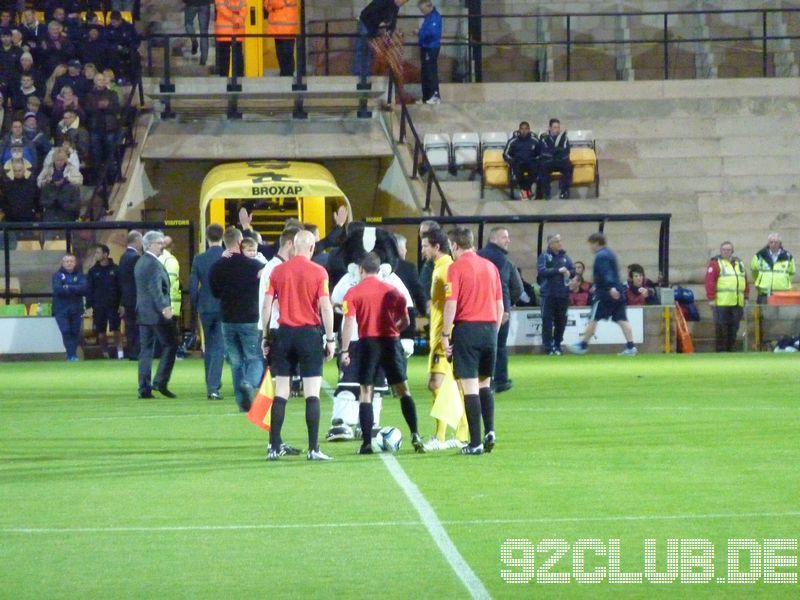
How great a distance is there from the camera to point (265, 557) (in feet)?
31.1

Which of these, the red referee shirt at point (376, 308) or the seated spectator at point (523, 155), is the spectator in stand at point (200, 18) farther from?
the red referee shirt at point (376, 308)

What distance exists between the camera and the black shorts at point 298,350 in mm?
13320

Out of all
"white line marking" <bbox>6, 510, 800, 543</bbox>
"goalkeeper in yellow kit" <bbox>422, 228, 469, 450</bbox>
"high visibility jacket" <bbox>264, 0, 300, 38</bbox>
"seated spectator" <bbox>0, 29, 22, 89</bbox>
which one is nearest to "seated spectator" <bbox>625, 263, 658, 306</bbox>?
"high visibility jacket" <bbox>264, 0, 300, 38</bbox>

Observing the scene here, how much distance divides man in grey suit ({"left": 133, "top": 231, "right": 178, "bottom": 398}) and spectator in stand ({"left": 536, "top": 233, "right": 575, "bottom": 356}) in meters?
9.82

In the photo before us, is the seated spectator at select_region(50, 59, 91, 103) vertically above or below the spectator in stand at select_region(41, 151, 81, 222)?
above

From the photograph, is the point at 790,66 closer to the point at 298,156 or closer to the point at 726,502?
the point at 298,156

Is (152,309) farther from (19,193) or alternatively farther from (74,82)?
(74,82)

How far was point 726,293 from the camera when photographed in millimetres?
30656

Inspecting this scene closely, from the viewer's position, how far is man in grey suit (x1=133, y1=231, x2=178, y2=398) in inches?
802

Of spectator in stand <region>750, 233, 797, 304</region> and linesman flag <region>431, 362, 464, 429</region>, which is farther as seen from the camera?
spectator in stand <region>750, 233, 797, 304</region>

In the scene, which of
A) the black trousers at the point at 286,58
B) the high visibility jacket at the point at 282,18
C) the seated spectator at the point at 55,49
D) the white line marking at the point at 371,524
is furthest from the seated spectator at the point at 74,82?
the white line marking at the point at 371,524

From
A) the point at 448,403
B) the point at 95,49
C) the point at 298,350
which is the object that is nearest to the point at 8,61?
the point at 95,49

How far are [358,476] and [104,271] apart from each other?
1761 centimetres

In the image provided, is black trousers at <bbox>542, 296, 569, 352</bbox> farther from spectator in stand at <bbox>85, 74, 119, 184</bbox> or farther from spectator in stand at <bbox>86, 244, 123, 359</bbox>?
spectator in stand at <bbox>85, 74, 119, 184</bbox>
